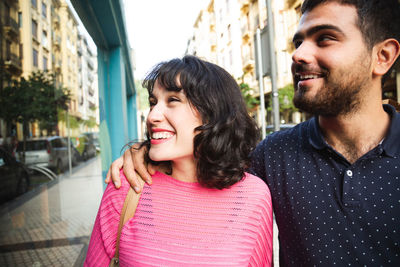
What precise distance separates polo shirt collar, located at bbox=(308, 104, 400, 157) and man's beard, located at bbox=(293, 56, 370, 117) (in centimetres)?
13

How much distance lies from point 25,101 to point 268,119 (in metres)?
22.5

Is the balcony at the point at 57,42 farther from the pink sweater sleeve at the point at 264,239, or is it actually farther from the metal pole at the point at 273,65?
the metal pole at the point at 273,65

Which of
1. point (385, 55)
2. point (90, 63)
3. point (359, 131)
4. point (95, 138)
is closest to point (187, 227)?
point (359, 131)

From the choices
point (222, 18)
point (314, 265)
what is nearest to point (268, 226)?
point (314, 265)

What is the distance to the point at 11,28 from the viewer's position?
2.05 meters

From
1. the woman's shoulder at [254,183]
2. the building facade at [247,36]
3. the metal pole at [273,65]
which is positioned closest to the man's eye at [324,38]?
the woman's shoulder at [254,183]

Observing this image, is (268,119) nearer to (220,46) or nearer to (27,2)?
(220,46)

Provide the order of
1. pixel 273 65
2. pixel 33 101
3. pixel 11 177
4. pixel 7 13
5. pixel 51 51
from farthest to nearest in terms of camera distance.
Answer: pixel 273 65, pixel 51 51, pixel 33 101, pixel 11 177, pixel 7 13

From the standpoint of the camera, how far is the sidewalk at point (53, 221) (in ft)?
7.38

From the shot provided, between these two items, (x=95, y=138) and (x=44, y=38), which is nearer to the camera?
(x=44, y=38)

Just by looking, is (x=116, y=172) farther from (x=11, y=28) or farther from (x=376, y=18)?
(x=376, y=18)

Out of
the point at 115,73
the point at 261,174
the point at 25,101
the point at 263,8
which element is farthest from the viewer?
the point at 263,8

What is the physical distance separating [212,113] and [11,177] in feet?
5.41

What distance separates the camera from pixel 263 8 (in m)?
20.6
